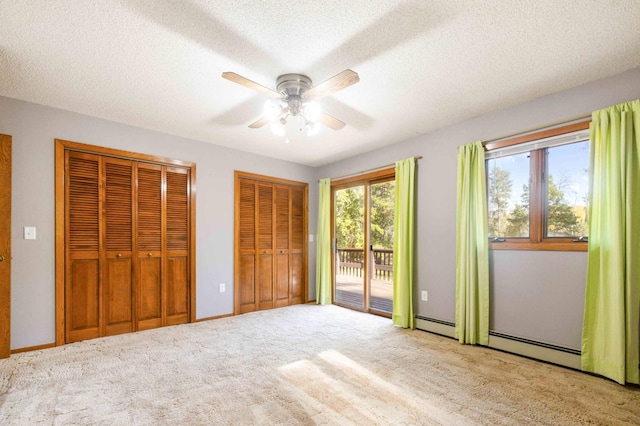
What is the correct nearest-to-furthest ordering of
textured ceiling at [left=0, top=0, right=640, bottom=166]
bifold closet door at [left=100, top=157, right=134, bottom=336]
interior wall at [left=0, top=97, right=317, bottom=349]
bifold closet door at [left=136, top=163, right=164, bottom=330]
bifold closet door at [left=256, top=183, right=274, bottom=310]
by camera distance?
textured ceiling at [left=0, top=0, right=640, bottom=166]
interior wall at [left=0, top=97, right=317, bottom=349]
bifold closet door at [left=100, top=157, right=134, bottom=336]
bifold closet door at [left=136, top=163, right=164, bottom=330]
bifold closet door at [left=256, top=183, right=274, bottom=310]

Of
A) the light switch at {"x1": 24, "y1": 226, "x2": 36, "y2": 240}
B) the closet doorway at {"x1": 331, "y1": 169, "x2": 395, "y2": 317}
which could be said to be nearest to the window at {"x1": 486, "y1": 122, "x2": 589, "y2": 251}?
the closet doorway at {"x1": 331, "y1": 169, "x2": 395, "y2": 317}

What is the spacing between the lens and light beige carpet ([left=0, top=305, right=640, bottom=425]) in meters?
1.93

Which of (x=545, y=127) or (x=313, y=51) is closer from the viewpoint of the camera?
(x=313, y=51)

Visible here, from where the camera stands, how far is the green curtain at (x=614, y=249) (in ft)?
7.55

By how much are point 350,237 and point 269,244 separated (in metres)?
1.47

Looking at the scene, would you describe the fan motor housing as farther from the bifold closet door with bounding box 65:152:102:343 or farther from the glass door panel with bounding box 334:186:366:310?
the glass door panel with bounding box 334:186:366:310

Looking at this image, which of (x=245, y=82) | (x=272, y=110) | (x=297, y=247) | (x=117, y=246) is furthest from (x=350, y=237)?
(x=245, y=82)

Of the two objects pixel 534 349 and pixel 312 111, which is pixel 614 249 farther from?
pixel 312 111

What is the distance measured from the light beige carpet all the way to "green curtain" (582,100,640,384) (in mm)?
242

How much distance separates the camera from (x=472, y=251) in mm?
3244

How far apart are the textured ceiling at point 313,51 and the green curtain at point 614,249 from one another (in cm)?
50

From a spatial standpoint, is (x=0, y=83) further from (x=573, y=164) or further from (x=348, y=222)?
(x=573, y=164)

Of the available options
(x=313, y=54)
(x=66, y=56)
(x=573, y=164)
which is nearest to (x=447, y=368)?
(x=573, y=164)

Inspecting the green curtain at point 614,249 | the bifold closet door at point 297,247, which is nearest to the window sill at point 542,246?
the green curtain at point 614,249
